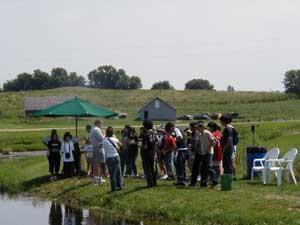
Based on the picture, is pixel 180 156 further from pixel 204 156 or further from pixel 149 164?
pixel 204 156

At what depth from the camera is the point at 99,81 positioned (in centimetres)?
16700

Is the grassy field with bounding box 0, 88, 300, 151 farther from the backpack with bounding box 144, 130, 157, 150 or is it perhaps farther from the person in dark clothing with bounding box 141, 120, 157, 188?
the backpack with bounding box 144, 130, 157, 150

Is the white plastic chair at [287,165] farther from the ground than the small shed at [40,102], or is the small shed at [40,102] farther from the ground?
the small shed at [40,102]

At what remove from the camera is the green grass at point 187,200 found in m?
15.9

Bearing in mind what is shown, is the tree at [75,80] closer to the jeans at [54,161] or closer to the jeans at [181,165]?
the jeans at [54,161]

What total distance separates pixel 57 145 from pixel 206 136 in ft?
23.8

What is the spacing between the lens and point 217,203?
56.9ft

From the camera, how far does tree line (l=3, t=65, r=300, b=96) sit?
153375mm

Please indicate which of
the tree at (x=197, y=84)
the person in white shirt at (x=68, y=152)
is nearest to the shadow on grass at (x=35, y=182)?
the person in white shirt at (x=68, y=152)

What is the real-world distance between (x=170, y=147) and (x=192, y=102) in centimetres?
8727

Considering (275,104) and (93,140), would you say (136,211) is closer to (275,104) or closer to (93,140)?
(93,140)

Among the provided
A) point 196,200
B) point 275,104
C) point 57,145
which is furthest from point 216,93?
point 196,200

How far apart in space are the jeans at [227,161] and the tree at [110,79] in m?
139

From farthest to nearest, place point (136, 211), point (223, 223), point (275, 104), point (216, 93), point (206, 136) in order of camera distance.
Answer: point (216, 93), point (275, 104), point (206, 136), point (136, 211), point (223, 223)
